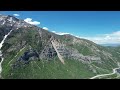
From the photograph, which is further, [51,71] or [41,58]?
[41,58]

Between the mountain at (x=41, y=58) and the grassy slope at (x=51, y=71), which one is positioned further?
the mountain at (x=41, y=58)

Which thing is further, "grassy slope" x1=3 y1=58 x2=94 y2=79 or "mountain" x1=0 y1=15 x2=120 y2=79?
"mountain" x1=0 y1=15 x2=120 y2=79

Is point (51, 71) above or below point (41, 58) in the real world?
below
